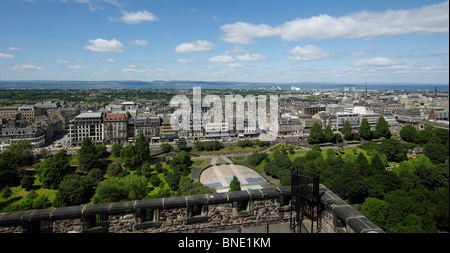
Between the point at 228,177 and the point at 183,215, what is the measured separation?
114 ft

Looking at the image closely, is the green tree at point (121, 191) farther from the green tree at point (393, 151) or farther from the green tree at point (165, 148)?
the green tree at point (393, 151)

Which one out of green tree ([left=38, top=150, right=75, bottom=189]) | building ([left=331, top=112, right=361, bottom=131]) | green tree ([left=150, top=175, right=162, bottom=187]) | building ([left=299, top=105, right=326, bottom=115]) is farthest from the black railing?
building ([left=299, top=105, right=326, bottom=115])

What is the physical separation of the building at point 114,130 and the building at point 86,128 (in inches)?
57.4

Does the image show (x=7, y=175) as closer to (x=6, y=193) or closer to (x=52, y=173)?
(x=6, y=193)

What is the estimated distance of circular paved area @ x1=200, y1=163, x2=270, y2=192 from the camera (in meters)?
38.1

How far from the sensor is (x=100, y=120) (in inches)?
2803

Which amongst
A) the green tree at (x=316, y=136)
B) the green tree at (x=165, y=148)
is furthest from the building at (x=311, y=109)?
the green tree at (x=165, y=148)

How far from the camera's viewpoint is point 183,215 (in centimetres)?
765

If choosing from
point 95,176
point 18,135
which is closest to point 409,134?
point 95,176

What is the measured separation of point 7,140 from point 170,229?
7269 cm

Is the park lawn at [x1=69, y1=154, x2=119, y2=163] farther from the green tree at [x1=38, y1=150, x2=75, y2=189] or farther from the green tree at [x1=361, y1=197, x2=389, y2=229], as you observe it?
the green tree at [x1=361, y1=197, x2=389, y2=229]

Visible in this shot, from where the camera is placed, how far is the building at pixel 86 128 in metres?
68.6

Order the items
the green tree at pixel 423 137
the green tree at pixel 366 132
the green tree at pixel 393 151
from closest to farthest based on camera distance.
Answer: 1. the green tree at pixel 393 151
2. the green tree at pixel 423 137
3. the green tree at pixel 366 132

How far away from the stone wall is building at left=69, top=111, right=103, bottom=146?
67.4m
